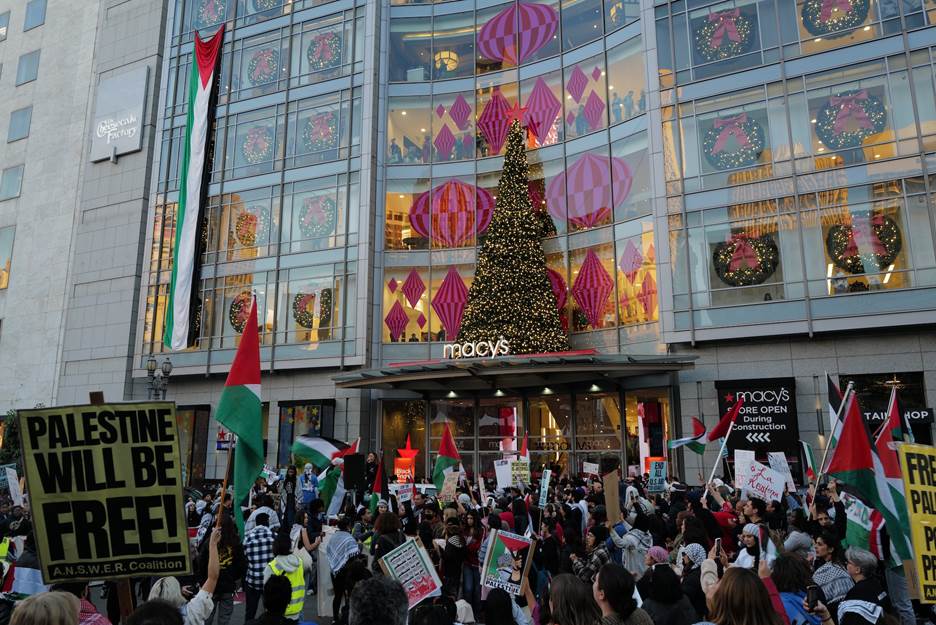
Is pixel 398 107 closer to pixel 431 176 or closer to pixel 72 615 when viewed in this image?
pixel 431 176

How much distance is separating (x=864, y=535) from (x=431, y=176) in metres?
27.8

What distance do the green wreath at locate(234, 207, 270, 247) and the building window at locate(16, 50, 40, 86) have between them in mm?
23810

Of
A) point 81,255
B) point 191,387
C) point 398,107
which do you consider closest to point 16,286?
point 81,255

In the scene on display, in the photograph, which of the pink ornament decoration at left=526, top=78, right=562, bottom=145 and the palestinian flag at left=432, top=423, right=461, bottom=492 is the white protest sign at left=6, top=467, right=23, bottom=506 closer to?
the palestinian flag at left=432, top=423, right=461, bottom=492

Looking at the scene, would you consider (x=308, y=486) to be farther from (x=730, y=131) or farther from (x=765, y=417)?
(x=730, y=131)

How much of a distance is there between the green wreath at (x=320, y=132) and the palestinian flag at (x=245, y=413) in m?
28.7

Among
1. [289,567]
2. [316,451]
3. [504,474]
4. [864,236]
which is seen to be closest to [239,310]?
[316,451]

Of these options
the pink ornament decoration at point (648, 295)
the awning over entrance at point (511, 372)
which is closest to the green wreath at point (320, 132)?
the awning over entrance at point (511, 372)

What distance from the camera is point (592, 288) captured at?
99.0 ft

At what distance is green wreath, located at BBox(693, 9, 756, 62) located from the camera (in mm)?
26781

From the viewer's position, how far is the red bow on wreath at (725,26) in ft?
88.5


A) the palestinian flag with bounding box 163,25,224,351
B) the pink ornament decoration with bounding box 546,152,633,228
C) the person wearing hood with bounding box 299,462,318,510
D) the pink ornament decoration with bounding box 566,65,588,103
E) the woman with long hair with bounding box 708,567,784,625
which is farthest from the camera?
the palestinian flag with bounding box 163,25,224,351

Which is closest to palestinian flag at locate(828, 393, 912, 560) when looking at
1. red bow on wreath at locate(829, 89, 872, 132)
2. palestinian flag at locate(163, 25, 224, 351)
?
red bow on wreath at locate(829, 89, 872, 132)

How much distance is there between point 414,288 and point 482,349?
6.38 metres
